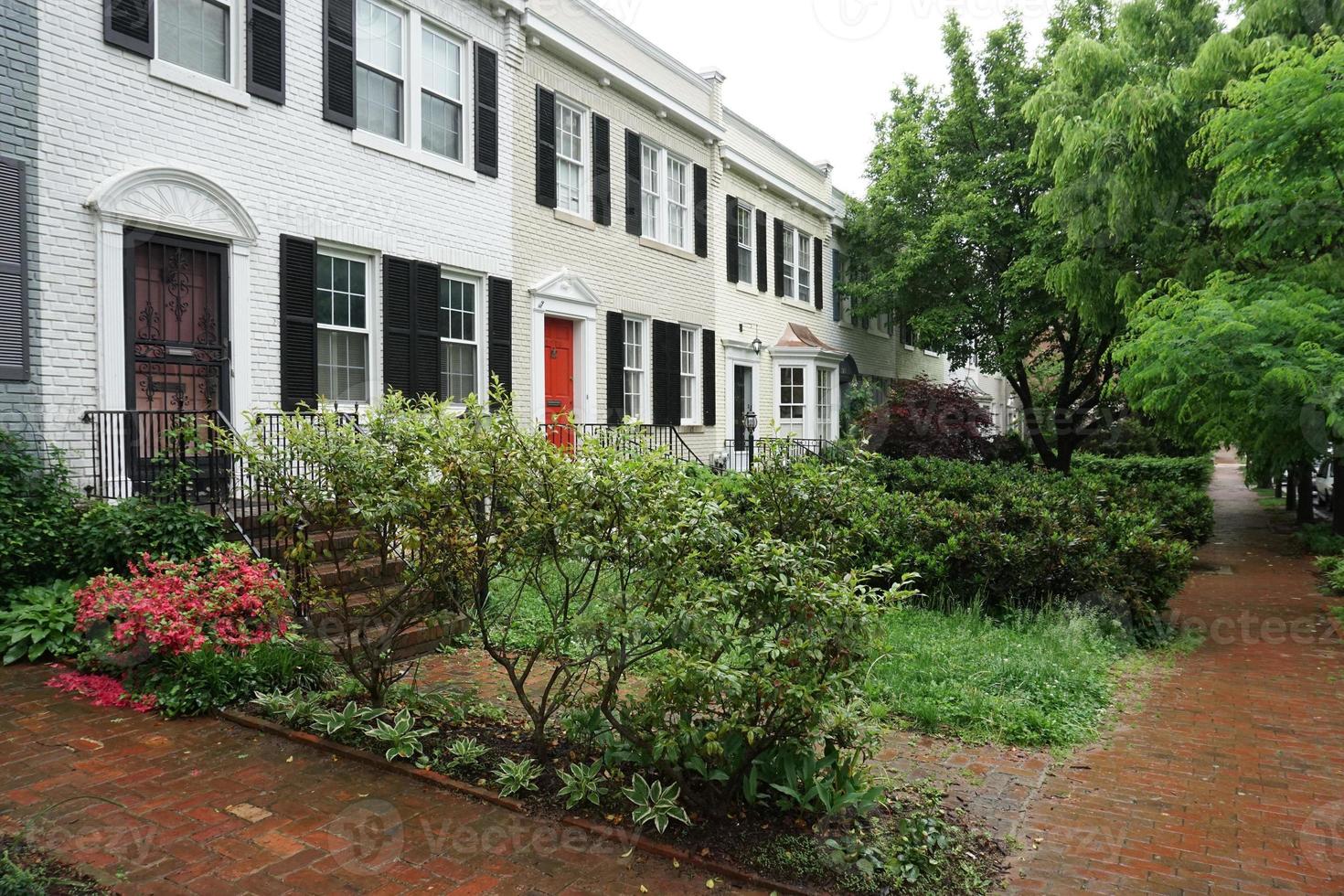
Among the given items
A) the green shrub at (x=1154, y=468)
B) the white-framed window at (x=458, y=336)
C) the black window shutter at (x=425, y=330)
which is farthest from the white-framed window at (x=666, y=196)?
the green shrub at (x=1154, y=468)

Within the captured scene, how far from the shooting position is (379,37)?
10.7 metres

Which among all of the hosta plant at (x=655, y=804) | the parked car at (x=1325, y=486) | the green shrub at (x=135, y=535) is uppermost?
the green shrub at (x=135, y=535)

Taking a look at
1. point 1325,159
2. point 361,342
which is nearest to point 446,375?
point 361,342

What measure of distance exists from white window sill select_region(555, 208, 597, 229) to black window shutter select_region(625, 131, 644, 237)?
1082 millimetres

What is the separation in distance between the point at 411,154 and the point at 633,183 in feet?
16.1

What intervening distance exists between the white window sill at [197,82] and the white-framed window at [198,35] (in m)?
0.12

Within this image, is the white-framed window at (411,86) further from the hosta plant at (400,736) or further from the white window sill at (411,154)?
the hosta plant at (400,736)

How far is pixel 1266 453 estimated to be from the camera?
36.2 feet

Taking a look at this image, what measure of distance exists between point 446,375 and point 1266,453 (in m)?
10.2

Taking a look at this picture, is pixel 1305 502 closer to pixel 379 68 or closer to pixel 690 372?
pixel 690 372

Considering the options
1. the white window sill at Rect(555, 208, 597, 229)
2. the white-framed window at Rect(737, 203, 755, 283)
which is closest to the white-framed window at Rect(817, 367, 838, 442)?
the white-framed window at Rect(737, 203, 755, 283)

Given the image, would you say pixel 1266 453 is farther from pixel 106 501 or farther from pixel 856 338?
pixel 856 338

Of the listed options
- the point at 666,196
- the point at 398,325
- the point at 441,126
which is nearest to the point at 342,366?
the point at 398,325

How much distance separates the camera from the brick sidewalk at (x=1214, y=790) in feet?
13.1
